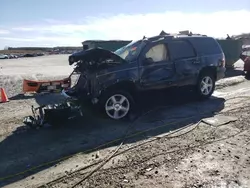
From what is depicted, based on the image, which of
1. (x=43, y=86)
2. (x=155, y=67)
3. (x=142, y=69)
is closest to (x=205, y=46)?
(x=155, y=67)

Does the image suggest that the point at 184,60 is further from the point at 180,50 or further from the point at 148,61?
the point at 148,61

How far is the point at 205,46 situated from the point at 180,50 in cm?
111

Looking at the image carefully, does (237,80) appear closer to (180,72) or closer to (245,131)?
(180,72)

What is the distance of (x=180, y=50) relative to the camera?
7.74 meters

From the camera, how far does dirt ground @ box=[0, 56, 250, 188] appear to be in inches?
151

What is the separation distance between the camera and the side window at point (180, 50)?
7.56 meters

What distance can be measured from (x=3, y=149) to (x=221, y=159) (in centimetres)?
392

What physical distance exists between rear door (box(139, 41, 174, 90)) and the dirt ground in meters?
0.45

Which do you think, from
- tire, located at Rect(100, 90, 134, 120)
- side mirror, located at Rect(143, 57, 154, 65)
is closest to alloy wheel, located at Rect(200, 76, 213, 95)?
side mirror, located at Rect(143, 57, 154, 65)

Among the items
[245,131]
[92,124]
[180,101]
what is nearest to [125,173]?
[92,124]

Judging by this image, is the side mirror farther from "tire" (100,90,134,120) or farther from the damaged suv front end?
"tire" (100,90,134,120)

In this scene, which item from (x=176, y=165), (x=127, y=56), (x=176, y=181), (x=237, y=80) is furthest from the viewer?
(x=237, y=80)

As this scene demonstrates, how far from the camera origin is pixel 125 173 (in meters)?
3.98

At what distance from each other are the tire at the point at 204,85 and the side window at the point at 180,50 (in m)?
0.82
